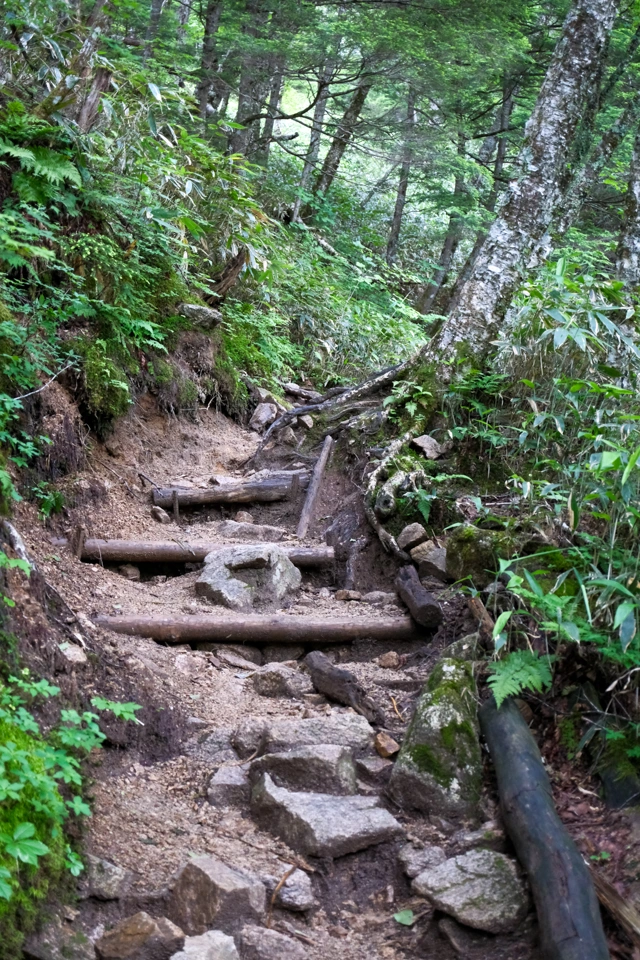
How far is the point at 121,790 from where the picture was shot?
338cm

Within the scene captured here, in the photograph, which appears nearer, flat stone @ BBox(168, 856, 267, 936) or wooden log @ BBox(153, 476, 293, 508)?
flat stone @ BBox(168, 856, 267, 936)

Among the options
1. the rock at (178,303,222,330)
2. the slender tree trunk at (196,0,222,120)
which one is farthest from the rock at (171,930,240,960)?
the slender tree trunk at (196,0,222,120)

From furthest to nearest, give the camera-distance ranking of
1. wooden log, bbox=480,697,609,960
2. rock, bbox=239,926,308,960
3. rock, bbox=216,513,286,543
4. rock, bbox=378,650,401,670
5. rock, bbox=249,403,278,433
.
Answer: rock, bbox=249,403,278,433 < rock, bbox=216,513,286,543 < rock, bbox=378,650,401,670 < rock, bbox=239,926,308,960 < wooden log, bbox=480,697,609,960

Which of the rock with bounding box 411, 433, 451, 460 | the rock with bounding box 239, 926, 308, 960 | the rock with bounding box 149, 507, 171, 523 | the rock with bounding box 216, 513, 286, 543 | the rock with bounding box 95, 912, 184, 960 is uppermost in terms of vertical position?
the rock with bounding box 411, 433, 451, 460

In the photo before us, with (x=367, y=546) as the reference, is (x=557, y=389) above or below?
above

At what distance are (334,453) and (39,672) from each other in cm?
435

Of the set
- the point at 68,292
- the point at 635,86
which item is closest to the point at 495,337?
the point at 68,292

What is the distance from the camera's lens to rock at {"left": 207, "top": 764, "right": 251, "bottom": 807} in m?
3.47

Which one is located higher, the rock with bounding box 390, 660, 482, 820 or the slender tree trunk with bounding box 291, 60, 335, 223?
the slender tree trunk with bounding box 291, 60, 335, 223

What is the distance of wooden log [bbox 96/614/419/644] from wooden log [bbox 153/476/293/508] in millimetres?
2030

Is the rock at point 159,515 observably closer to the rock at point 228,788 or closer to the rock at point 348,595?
the rock at point 348,595

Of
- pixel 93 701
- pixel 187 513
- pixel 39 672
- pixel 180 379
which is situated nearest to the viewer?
pixel 93 701

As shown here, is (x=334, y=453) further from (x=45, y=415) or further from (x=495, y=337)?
(x=45, y=415)

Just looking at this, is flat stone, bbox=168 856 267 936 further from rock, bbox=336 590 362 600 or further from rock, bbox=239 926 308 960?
rock, bbox=336 590 362 600
